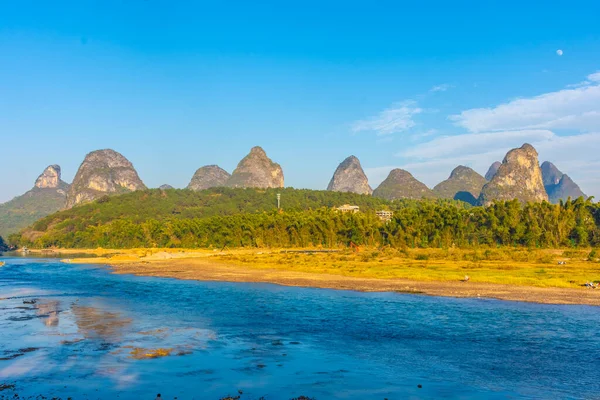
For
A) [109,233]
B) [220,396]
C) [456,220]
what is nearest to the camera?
[220,396]

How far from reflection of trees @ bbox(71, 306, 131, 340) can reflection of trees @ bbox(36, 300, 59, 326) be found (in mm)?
1262

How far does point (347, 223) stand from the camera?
408 ft

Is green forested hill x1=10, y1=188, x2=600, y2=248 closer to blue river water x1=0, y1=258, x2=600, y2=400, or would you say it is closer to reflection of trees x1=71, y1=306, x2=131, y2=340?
blue river water x1=0, y1=258, x2=600, y2=400

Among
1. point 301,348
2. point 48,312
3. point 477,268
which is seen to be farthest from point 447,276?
point 48,312

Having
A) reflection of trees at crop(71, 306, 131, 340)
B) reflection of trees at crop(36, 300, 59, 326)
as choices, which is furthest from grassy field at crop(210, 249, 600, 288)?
reflection of trees at crop(36, 300, 59, 326)

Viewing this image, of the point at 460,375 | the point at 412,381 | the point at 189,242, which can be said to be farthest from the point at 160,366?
the point at 189,242

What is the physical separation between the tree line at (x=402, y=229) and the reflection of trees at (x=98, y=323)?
281 ft

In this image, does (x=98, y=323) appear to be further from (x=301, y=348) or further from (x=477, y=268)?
(x=477, y=268)

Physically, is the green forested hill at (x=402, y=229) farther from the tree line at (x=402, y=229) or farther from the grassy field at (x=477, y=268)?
the grassy field at (x=477, y=268)

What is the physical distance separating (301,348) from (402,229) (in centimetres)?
9235

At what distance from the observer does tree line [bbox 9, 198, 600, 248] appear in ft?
321

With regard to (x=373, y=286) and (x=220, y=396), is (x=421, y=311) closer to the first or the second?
(x=373, y=286)

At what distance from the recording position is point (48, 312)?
3369 centimetres

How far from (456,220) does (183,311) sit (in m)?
85.0
